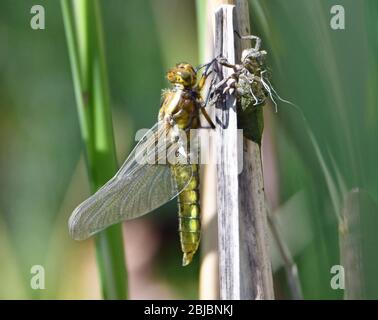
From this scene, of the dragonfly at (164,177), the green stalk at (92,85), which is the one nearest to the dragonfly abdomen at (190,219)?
the dragonfly at (164,177)

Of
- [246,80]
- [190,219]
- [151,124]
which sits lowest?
[190,219]

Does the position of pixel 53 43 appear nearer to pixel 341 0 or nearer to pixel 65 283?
pixel 65 283

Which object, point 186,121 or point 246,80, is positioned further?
point 186,121

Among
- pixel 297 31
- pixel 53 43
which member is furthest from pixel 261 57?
pixel 53 43

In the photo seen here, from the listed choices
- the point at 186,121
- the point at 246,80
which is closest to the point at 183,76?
the point at 186,121

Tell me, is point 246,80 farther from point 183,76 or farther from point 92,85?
point 92,85

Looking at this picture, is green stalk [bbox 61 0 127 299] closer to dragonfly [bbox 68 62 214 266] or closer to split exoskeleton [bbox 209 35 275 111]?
dragonfly [bbox 68 62 214 266]

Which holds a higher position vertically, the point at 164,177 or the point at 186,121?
the point at 186,121

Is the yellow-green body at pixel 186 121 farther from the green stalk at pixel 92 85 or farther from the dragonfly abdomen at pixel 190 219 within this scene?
the green stalk at pixel 92 85
